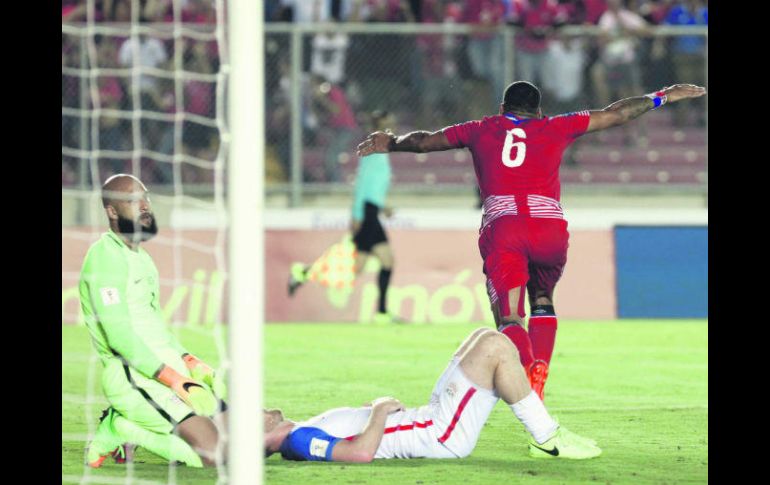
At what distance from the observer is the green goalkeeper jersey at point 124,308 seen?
22.3 feet

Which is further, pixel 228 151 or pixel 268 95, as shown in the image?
pixel 268 95

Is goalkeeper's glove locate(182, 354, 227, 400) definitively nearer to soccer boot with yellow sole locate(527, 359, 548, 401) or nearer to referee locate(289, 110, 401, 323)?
soccer boot with yellow sole locate(527, 359, 548, 401)

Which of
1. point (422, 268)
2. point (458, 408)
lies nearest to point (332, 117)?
point (422, 268)

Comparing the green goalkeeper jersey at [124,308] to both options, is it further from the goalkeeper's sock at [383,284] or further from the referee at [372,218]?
the goalkeeper's sock at [383,284]

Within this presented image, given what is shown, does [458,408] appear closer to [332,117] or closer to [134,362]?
[134,362]

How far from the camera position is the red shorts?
8.04 meters

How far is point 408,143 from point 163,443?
2.34 metres

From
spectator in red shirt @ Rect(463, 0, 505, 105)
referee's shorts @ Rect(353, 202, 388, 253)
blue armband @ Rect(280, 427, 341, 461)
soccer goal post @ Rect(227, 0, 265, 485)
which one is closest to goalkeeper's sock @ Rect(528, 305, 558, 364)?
blue armband @ Rect(280, 427, 341, 461)

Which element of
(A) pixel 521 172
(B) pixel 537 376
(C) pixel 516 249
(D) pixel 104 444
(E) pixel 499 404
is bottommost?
(E) pixel 499 404

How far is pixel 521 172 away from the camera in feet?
26.7

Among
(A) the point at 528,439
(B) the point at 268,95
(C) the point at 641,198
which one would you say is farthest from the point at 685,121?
(A) the point at 528,439
